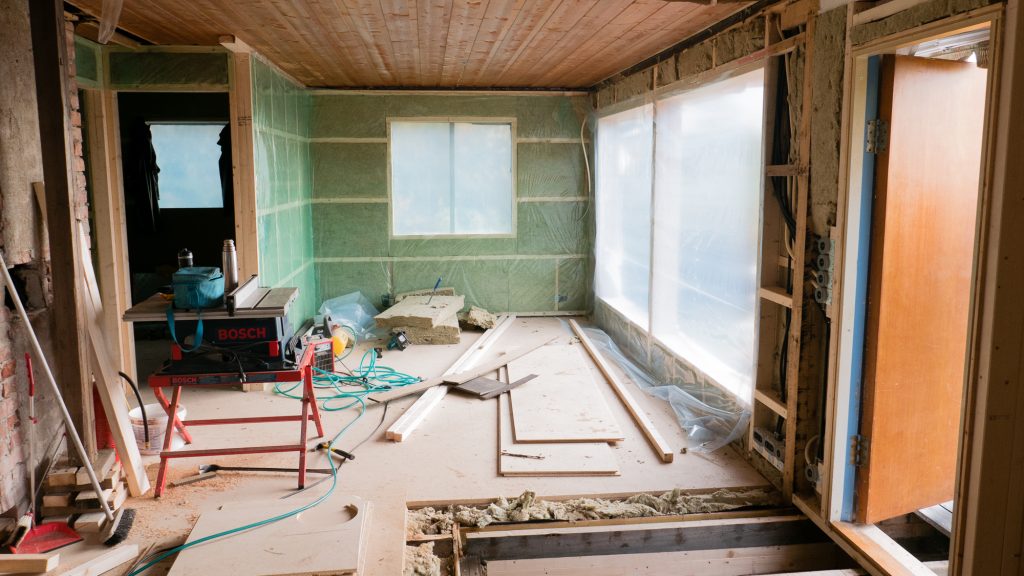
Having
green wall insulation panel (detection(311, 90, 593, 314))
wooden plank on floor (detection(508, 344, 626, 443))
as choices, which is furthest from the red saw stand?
green wall insulation panel (detection(311, 90, 593, 314))

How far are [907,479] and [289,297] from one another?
3132mm

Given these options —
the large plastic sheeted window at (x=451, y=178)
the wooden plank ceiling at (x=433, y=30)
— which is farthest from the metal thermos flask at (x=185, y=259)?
the large plastic sheeted window at (x=451, y=178)

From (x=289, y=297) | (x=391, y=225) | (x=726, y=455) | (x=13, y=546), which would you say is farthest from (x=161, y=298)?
(x=391, y=225)

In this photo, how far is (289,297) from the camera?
3.66 m

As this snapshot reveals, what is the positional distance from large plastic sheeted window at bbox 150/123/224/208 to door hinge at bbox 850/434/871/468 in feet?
22.0

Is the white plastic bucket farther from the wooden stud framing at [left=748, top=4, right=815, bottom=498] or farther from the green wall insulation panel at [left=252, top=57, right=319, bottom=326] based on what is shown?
the wooden stud framing at [left=748, top=4, right=815, bottom=498]

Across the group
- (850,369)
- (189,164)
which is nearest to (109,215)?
(189,164)

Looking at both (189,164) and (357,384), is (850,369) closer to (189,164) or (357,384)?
(357,384)

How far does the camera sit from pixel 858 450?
10.1 ft

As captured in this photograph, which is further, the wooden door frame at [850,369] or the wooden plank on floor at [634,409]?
the wooden plank on floor at [634,409]

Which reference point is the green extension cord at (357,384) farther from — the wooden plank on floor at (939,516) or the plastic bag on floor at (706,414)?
the wooden plank on floor at (939,516)

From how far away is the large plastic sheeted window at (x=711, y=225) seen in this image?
13.0 feet

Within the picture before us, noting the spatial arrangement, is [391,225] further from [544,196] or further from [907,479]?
[907,479]

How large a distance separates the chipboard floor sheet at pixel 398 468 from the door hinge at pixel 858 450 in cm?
66
